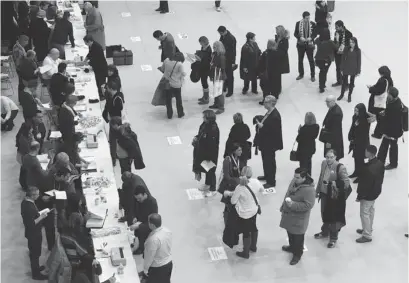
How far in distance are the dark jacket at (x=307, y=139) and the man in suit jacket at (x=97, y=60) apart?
4.71 meters

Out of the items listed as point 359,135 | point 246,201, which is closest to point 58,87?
point 246,201

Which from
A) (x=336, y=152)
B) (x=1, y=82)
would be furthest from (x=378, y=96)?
(x=1, y=82)

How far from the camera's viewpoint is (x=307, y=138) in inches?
485

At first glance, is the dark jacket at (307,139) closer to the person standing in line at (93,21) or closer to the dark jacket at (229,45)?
the dark jacket at (229,45)

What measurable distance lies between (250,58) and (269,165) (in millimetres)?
3386

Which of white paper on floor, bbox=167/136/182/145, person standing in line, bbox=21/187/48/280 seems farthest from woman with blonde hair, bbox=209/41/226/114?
person standing in line, bbox=21/187/48/280

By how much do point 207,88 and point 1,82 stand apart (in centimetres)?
430

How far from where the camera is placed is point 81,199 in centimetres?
1098

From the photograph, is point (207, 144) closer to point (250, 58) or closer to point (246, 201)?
point (246, 201)

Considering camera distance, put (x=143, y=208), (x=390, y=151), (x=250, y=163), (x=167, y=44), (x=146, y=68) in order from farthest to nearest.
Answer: (x=146, y=68)
(x=167, y=44)
(x=250, y=163)
(x=390, y=151)
(x=143, y=208)

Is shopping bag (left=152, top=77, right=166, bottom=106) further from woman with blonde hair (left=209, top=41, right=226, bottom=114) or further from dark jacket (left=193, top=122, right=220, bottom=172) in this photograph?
dark jacket (left=193, top=122, right=220, bottom=172)

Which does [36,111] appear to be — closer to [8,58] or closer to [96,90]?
[96,90]

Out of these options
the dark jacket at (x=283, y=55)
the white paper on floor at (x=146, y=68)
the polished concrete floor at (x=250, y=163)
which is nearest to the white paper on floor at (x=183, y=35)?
the polished concrete floor at (x=250, y=163)

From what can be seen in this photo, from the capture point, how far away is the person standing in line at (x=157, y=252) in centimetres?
923
